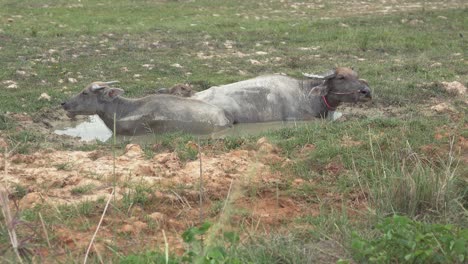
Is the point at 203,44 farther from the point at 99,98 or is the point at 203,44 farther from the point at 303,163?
the point at 303,163

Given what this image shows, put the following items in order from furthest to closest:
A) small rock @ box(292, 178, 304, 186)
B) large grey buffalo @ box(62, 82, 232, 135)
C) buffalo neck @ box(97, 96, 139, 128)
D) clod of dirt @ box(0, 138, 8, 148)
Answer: buffalo neck @ box(97, 96, 139, 128), large grey buffalo @ box(62, 82, 232, 135), clod of dirt @ box(0, 138, 8, 148), small rock @ box(292, 178, 304, 186)

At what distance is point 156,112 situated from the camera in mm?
8859

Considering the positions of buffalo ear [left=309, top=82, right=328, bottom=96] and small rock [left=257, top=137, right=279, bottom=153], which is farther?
buffalo ear [left=309, top=82, right=328, bottom=96]

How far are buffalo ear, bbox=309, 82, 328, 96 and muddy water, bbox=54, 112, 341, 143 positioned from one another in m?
0.35

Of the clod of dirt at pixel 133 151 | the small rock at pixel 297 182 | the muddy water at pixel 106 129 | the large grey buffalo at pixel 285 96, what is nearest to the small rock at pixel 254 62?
the large grey buffalo at pixel 285 96

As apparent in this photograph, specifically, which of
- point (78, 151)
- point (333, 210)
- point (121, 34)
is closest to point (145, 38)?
point (121, 34)

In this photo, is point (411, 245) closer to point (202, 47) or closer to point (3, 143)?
point (3, 143)

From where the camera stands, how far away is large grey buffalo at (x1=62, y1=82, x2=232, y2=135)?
29.0 ft

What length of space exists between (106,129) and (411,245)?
6466 mm

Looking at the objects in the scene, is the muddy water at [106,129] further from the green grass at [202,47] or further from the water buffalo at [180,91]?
the water buffalo at [180,91]

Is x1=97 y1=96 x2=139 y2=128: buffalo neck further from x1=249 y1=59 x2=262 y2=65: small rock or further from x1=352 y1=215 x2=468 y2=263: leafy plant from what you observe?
x1=352 y1=215 x2=468 y2=263: leafy plant

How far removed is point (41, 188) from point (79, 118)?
4.26 metres

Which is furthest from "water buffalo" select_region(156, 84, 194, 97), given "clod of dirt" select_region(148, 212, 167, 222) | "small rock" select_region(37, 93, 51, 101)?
"clod of dirt" select_region(148, 212, 167, 222)

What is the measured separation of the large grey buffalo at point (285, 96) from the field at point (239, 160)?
1.45 ft
